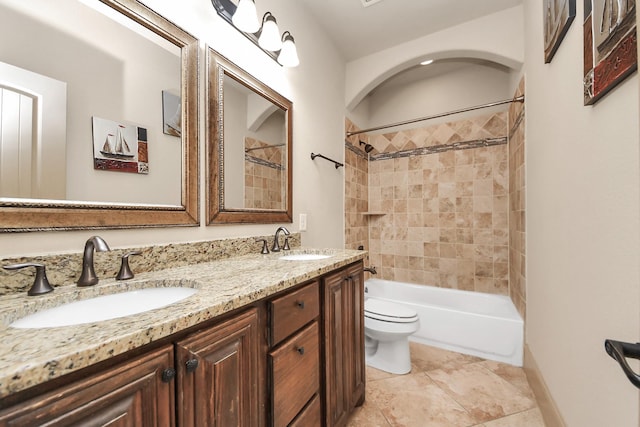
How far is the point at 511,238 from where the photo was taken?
2.41 m

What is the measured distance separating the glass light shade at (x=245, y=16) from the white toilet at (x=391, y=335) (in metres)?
1.98

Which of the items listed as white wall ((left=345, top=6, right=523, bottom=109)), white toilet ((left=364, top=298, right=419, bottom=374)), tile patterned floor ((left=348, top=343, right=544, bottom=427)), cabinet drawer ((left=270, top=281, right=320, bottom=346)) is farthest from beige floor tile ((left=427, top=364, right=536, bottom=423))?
white wall ((left=345, top=6, right=523, bottom=109))

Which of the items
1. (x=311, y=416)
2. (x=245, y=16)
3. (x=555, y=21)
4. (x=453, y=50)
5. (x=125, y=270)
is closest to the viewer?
(x=125, y=270)

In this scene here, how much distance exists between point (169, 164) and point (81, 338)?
83cm

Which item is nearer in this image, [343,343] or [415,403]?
A: [343,343]

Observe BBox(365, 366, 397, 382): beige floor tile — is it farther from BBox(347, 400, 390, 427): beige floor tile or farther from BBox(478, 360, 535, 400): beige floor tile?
BBox(478, 360, 535, 400): beige floor tile

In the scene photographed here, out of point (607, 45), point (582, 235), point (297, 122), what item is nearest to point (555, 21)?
point (607, 45)

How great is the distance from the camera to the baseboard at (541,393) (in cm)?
121

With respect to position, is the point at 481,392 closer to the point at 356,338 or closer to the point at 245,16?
the point at 356,338

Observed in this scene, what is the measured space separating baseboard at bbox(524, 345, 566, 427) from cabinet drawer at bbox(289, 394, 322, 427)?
1.07 m

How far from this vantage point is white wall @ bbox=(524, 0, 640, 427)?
27.3 inches

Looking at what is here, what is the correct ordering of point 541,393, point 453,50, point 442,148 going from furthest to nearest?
1. point 442,148
2. point 453,50
3. point 541,393

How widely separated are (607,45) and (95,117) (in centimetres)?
161

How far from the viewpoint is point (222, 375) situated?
647 millimetres
